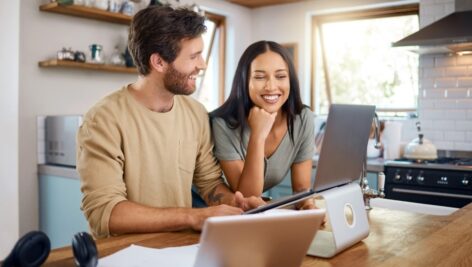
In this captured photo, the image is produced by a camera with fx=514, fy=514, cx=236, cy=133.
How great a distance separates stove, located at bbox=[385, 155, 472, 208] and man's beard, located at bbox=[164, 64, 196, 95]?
2249 millimetres

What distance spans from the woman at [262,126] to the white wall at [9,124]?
1824 mm

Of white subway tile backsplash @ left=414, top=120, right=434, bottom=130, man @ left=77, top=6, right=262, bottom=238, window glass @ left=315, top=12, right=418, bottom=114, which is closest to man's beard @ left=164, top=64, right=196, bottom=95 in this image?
man @ left=77, top=6, right=262, bottom=238

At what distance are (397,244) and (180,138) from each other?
2.86 feet

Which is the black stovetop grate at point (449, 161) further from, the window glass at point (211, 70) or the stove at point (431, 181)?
the window glass at point (211, 70)

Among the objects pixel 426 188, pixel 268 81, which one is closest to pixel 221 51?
pixel 426 188

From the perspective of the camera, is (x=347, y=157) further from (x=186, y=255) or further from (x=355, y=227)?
(x=186, y=255)

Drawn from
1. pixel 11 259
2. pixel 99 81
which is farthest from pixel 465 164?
pixel 11 259

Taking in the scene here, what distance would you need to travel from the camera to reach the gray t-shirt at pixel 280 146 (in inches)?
80.7

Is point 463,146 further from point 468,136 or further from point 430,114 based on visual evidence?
point 430,114

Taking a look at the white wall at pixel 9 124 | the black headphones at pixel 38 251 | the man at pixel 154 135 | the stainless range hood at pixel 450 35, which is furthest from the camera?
the stainless range hood at pixel 450 35

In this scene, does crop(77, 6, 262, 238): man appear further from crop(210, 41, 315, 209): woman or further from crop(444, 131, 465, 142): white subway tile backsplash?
crop(444, 131, 465, 142): white subway tile backsplash

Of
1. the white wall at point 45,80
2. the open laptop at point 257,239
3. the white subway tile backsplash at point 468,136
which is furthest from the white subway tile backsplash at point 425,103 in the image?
the open laptop at point 257,239

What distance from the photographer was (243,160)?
2078 millimetres

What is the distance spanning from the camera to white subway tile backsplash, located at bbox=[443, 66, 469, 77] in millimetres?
4125
